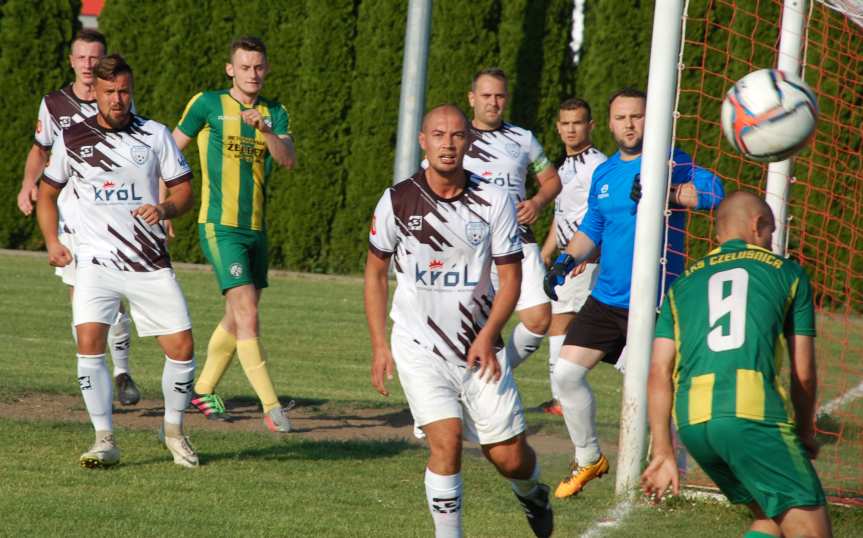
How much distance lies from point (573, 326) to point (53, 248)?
303 centimetres

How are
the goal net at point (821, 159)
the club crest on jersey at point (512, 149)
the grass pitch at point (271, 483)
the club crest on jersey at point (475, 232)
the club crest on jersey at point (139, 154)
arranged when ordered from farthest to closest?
the goal net at point (821, 159) → the club crest on jersey at point (512, 149) → the club crest on jersey at point (139, 154) → the grass pitch at point (271, 483) → the club crest on jersey at point (475, 232)

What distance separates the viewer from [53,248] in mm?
7379

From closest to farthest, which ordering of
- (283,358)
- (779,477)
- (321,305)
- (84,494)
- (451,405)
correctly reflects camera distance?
1. (779,477)
2. (451,405)
3. (84,494)
4. (283,358)
5. (321,305)

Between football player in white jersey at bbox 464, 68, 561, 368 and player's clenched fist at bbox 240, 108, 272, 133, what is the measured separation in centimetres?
140

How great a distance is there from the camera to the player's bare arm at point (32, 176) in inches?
363

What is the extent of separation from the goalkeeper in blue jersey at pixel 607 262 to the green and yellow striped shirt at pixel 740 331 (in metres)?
2.69

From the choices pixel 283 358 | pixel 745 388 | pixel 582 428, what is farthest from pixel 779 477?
pixel 283 358

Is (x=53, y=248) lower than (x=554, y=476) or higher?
higher

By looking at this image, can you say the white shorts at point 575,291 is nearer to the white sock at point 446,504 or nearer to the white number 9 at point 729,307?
the white sock at point 446,504

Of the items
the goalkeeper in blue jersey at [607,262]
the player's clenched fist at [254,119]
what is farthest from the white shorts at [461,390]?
the player's clenched fist at [254,119]

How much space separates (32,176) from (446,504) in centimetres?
519

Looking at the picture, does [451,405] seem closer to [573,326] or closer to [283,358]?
[573,326]

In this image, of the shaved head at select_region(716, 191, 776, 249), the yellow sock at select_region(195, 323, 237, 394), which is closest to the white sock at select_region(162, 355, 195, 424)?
the yellow sock at select_region(195, 323, 237, 394)

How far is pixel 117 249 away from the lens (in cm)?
731
